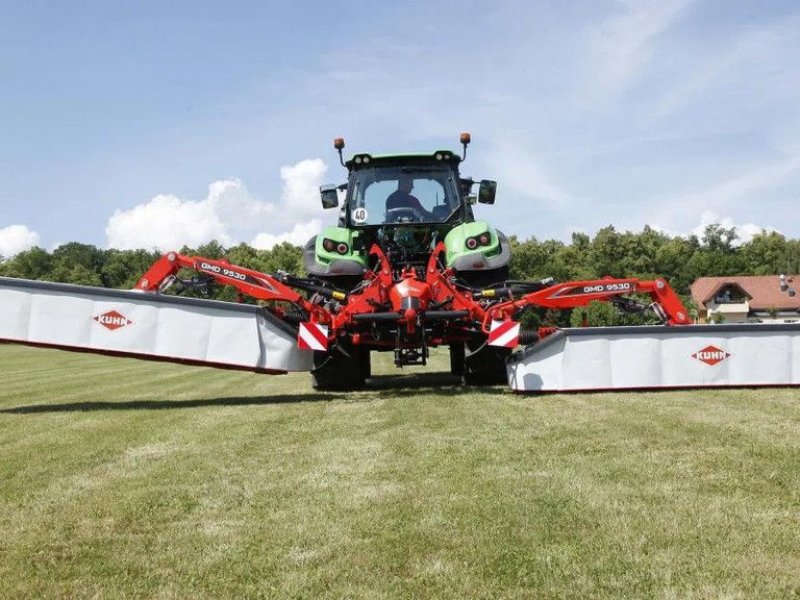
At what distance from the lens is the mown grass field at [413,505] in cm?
286

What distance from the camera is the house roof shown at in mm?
71000

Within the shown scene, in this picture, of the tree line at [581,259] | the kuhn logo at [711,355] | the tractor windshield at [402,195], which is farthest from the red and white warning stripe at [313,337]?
the tree line at [581,259]

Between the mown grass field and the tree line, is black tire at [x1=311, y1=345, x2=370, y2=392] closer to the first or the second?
the mown grass field

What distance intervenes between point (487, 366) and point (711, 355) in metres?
2.61

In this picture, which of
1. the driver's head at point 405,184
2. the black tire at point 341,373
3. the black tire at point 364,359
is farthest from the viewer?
the driver's head at point 405,184

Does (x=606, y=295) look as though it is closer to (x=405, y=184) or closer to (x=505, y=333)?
(x=505, y=333)

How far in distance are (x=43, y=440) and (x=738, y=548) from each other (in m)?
4.95

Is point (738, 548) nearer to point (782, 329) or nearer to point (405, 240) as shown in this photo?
point (782, 329)

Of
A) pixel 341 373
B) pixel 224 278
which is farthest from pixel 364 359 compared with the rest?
pixel 224 278

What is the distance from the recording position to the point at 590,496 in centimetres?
386

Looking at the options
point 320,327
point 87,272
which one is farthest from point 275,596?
point 87,272

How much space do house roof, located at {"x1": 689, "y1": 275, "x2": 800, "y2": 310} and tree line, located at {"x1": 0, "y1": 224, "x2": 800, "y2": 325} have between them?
5.38 ft

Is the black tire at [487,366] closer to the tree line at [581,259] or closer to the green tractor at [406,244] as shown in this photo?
the green tractor at [406,244]

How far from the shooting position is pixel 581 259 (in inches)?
2889
